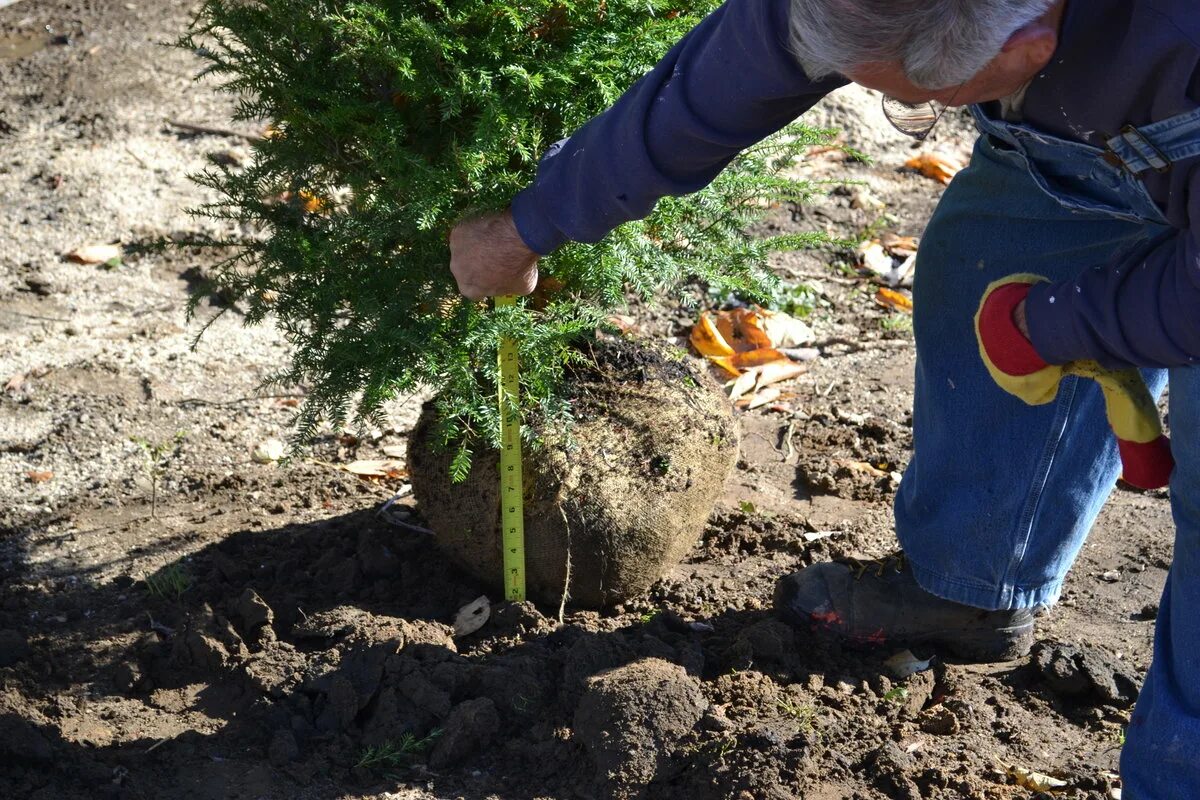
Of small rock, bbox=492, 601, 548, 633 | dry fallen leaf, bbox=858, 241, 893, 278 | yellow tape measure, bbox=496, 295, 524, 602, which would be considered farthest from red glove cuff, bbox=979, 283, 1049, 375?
dry fallen leaf, bbox=858, 241, 893, 278

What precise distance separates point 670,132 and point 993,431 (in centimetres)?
111

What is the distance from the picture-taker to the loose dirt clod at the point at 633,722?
8.36 feet

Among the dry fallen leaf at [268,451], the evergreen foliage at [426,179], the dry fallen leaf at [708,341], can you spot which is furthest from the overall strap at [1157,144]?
the dry fallen leaf at [268,451]

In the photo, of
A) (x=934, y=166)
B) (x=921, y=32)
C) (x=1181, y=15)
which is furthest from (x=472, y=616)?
(x=934, y=166)

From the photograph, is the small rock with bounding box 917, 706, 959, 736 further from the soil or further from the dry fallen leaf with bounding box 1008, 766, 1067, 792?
the dry fallen leaf with bounding box 1008, 766, 1067, 792

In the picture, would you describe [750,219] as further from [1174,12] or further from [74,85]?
[74,85]

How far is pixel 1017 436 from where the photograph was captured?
9.29 feet

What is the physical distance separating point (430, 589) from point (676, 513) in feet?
2.30

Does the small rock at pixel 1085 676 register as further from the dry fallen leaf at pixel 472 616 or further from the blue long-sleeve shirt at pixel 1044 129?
the dry fallen leaf at pixel 472 616

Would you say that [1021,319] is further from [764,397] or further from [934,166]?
[934,166]

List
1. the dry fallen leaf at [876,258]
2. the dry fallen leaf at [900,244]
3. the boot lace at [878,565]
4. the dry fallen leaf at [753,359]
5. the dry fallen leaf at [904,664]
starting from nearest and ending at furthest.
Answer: the dry fallen leaf at [904,664]
the boot lace at [878,565]
the dry fallen leaf at [753,359]
the dry fallen leaf at [876,258]
the dry fallen leaf at [900,244]

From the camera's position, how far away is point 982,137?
105 inches

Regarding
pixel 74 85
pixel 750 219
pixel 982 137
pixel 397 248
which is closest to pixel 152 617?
pixel 397 248

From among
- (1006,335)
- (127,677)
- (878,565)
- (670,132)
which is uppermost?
(670,132)
